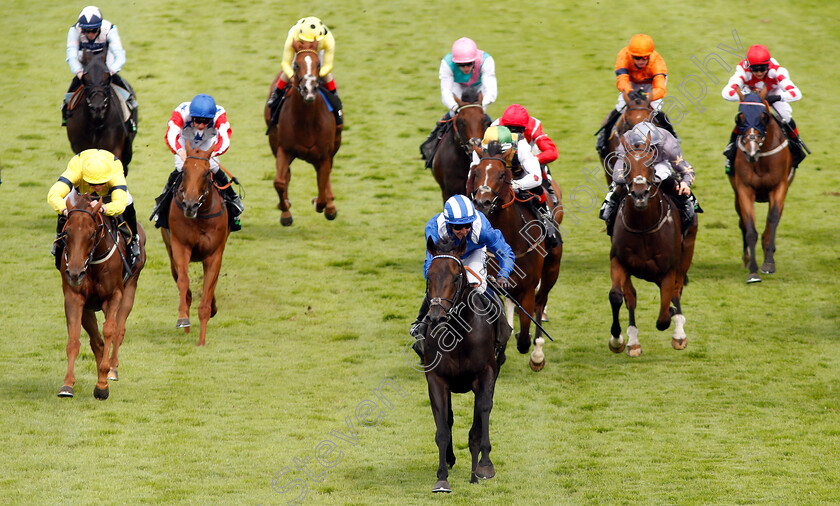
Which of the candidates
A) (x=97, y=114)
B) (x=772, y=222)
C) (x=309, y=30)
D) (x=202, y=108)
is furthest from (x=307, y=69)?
(x=772, y=222)

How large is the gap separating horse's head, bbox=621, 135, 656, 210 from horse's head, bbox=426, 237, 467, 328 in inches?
125

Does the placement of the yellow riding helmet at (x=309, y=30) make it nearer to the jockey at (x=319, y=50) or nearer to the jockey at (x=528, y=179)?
the jockey at (x=319, y=50)

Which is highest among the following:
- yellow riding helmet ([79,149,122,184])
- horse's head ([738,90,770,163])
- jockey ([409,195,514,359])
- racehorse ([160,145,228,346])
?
jockey ([409,195,514,359])

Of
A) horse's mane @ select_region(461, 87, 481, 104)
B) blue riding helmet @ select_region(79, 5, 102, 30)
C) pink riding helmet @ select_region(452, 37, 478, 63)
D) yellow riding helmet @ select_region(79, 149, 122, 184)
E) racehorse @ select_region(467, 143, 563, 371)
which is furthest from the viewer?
blue riding helmet @ select_region(79, 5, 102, 30)

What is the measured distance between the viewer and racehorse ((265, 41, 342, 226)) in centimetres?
1366

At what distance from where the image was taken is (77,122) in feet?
48.1

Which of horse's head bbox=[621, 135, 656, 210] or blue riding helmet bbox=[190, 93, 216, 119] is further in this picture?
blue riding helmet bbox=[190, 93, 216, 119]

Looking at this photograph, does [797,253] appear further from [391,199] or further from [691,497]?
[691,497]

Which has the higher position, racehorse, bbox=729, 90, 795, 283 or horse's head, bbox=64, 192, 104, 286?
horse's head, bbox=64, 192, 104, 286

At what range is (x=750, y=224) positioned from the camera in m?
14.3

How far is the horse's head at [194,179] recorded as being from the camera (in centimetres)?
1112

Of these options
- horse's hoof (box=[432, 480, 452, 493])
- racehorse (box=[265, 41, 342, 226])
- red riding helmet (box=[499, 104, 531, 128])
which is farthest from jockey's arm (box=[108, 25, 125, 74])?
horse's hoof (box=[432, 480, 452, 493])

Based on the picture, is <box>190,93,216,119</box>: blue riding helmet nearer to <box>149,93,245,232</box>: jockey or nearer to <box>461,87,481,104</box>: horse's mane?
<box>149,93,245,232</box>: jockey

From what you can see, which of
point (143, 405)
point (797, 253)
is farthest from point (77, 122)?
point (797, 253)
